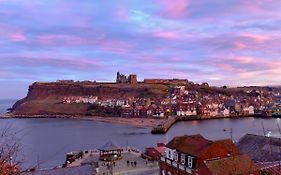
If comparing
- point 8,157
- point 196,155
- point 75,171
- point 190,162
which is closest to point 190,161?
point 190,162

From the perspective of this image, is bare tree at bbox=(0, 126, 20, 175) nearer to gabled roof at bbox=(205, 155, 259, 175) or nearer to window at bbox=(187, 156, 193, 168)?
gabled roof at bbox=(205, 155, 259, 175)

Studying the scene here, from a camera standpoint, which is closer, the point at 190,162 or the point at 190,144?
the point at 190,162

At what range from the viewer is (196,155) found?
18.0 meters

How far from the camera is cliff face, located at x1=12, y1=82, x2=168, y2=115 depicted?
422 feet

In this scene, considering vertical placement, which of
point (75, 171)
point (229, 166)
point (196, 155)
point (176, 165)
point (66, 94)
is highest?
point (66, 94)

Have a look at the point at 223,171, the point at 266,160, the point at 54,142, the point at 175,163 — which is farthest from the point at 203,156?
the point at 54,142

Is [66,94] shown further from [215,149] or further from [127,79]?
[215,149]

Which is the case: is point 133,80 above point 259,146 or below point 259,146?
above

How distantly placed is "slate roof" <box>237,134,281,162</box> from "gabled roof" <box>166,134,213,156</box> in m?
3.28

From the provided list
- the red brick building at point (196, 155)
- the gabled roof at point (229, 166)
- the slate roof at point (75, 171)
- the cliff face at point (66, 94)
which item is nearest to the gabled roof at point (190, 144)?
the red brick building at point (196, 155)

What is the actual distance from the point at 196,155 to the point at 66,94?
148127mm

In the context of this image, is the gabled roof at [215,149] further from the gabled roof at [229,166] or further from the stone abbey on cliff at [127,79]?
the stone abbey on cliff at [127,79]

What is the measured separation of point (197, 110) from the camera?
10331 centimetres

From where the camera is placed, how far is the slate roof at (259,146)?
2027 cm
